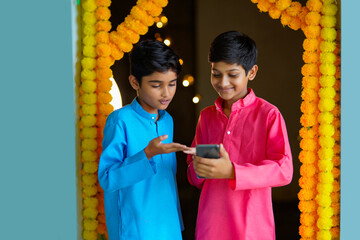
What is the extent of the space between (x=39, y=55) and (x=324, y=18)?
202 cm

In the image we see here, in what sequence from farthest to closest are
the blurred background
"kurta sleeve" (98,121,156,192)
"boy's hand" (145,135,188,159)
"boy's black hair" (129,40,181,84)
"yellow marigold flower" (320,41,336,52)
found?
the blurred background < "yellow marigold flower" (320,41,336,52) < "boy's black hair" (129,40,181,84) < "kurta sleeve" (98,121,156,192) < "boy's hand" (145,135,188,159)

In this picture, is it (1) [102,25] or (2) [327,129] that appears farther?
(1) [102,25]

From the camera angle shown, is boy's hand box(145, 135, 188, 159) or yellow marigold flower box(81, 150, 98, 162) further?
yellow marigold flower box(81, 150, 98, 162)

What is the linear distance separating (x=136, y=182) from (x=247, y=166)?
0.68m

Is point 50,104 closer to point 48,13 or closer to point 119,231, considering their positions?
point 48,13

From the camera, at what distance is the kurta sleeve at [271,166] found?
8.16ft

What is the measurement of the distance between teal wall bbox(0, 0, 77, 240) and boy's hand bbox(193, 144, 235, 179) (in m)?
1.00

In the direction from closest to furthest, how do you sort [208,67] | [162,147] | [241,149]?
[162,147], [241,149], [208,67]

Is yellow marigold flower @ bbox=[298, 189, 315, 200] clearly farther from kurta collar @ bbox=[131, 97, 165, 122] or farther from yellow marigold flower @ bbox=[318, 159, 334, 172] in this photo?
kurta collar @ bbox=[131, 97, 165, 122]

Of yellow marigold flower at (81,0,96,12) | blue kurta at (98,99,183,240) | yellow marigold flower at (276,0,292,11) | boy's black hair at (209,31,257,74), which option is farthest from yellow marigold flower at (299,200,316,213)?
yellow marigold flower at (81,0,96,12)

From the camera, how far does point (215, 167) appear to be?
7.98ft

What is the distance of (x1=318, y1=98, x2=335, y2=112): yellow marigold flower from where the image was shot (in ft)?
9.46

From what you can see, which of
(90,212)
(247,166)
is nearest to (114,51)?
(90,212)

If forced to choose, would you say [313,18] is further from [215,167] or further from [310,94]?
[215,167]
